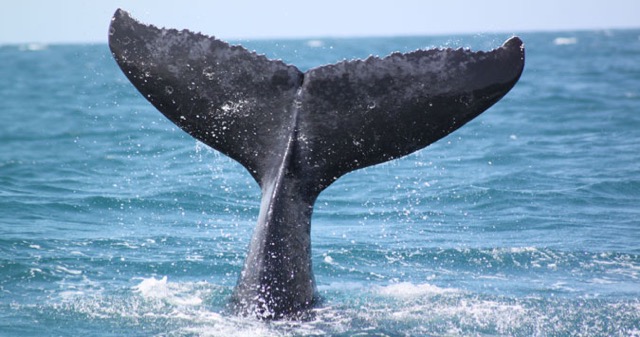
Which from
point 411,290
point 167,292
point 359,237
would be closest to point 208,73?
point 167,292

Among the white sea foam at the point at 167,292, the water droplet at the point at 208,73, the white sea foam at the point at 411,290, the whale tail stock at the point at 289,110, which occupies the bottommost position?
the white sea foam at the point at 411,290

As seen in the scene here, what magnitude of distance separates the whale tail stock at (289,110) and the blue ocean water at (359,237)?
0.57m

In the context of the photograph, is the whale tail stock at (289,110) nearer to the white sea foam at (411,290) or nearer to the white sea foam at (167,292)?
the white sea foam at (167,292)

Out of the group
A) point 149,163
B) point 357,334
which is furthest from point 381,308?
point 149,163

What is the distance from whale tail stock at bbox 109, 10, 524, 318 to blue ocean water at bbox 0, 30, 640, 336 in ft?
1.86

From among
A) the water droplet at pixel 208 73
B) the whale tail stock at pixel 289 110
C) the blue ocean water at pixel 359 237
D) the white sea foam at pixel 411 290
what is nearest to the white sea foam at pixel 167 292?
the blue ocean water at pixel 359 237

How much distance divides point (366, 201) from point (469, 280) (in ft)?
14.1

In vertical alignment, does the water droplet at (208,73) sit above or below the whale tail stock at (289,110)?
above

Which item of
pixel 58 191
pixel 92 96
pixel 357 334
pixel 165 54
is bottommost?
pixel 357 334

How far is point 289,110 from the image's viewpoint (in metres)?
6.87

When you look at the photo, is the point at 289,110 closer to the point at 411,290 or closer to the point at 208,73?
the point at 208,73

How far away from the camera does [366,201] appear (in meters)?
13.5

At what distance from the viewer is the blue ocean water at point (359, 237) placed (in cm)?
769

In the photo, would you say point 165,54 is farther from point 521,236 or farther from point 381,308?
point 521,236
